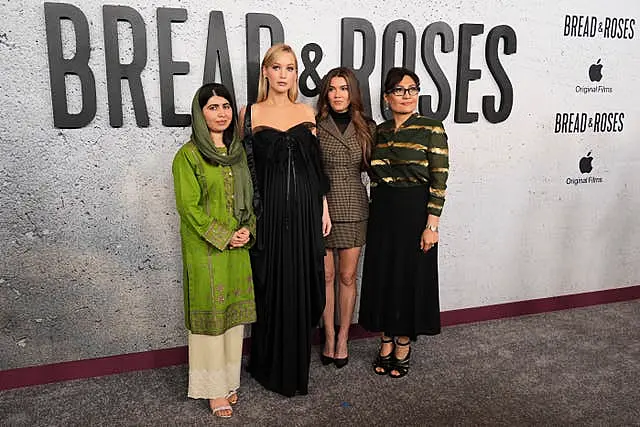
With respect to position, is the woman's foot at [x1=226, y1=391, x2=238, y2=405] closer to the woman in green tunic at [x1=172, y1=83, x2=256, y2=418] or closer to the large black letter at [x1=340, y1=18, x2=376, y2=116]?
the woman in green tunic at [x1=172, y1=83, x2=256, y2=418]

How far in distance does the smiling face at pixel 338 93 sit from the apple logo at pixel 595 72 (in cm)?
182

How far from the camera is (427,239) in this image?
262 cm

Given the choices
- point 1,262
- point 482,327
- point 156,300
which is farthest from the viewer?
point 482,327

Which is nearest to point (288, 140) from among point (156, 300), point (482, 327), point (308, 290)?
point (308, 290)

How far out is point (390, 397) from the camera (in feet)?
8.54

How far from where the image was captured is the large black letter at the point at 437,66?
9.98ft

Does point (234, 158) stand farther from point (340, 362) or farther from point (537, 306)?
point (537, 306)

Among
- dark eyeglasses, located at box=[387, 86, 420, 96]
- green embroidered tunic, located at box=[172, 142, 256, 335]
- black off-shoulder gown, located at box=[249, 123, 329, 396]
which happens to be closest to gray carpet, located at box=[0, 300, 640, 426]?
black off-shoulder gown, located at box=[249, 123, 329, 396]

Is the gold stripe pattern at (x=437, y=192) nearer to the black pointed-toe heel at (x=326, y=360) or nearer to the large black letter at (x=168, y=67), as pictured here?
the black pointed-toe heel at (x=326, y=360)

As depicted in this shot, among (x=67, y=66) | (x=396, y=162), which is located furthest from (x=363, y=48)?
(x=67, y=66)

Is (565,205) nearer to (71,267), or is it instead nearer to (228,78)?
(228,78)

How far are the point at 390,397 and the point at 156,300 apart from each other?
4.28 feet

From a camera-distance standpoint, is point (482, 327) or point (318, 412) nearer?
point (318, 412)

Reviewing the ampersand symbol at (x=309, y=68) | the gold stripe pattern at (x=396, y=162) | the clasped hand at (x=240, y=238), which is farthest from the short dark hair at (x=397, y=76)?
the clasped hand at (x=240, y=238)
